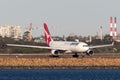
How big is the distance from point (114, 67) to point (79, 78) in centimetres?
1740

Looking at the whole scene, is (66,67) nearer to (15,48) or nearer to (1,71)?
(1,71)

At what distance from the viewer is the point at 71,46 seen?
117m

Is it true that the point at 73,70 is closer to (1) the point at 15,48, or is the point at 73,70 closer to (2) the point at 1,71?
(2) the point at 1,71

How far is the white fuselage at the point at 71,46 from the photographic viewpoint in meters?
115

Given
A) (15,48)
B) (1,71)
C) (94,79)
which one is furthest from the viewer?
(15,48)

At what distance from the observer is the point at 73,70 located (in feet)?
299

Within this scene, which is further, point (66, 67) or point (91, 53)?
point (91, 53)

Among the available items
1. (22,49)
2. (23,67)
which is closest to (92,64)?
(23,67)

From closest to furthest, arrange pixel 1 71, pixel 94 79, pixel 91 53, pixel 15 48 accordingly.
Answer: pixel 94 79 < pixel 1 71 < pixel 91 53 < pixel 15 48

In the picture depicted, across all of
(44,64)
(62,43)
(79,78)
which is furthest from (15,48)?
(79,78)

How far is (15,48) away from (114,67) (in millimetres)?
56913

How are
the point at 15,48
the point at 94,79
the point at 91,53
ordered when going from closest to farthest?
the point at 94,79, the point at 91,53, the point at 15,48

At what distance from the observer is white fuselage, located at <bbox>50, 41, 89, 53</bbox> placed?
115250 mm

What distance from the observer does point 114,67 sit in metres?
91.8
